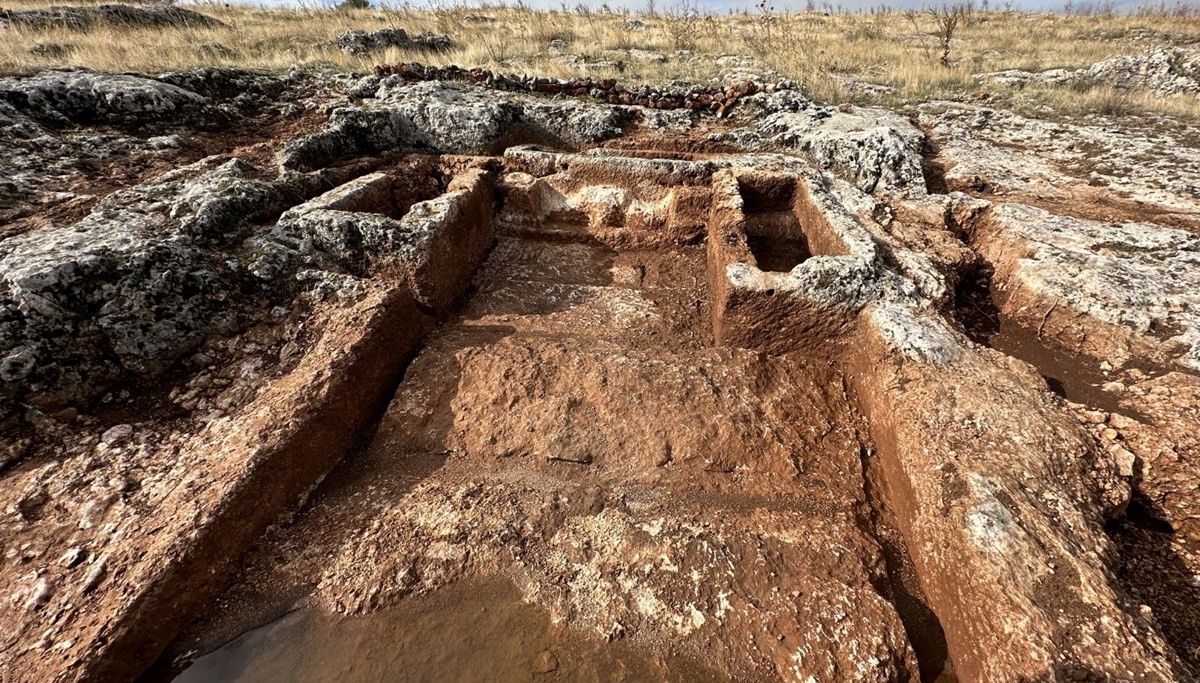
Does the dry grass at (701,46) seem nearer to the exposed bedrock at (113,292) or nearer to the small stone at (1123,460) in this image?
the exposed bedrock at (113,292)

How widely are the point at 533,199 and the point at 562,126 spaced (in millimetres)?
1584

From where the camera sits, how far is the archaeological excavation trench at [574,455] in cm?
203

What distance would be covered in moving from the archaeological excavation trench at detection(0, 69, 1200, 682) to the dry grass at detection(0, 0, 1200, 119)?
17.3ft

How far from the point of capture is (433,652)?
207 centimetres

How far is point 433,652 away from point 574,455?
120cm

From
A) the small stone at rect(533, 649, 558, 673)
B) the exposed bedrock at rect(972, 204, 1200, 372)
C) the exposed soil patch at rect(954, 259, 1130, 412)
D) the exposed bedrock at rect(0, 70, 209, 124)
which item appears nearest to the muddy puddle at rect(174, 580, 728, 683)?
the small stone at rect(533, 649, 558, 673)

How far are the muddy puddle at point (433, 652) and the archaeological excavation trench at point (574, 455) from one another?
1 centimetres

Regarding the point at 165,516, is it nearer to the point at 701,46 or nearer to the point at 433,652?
the point at 433,652

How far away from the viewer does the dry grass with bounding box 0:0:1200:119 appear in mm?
7621

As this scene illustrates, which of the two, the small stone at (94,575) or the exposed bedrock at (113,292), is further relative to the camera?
the exposed bedrock at (113,292)

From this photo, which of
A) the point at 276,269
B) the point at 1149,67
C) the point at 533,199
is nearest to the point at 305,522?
the point at 276,269

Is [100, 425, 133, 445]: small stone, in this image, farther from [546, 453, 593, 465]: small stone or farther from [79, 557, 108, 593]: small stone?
[546, 453, 593, 465]: small stone

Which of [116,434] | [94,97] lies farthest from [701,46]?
[116,434]

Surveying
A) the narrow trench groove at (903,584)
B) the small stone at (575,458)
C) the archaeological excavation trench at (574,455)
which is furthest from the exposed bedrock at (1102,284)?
the small stone at (575,458)
